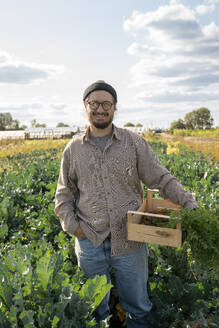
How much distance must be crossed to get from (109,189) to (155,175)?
410 millimetres

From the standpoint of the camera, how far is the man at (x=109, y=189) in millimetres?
2607

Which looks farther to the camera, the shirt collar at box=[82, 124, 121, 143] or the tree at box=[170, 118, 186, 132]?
the tree at box=[170, 118, 186, 132]

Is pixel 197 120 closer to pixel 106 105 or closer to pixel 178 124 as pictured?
pixel 178 124

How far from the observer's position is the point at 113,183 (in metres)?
2.65

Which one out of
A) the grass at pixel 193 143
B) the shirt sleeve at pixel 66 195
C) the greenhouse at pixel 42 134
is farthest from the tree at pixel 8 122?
the shirt sleeve at pixel 66 195

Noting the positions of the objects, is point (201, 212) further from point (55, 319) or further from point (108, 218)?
point (55, 319)

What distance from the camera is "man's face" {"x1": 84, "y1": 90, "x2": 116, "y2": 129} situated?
2557 mm

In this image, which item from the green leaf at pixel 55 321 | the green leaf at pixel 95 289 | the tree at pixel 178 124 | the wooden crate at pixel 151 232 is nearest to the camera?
the green leaf at pixel 55 321

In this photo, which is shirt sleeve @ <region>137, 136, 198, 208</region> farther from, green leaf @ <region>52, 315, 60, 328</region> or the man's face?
green leaf @ <region>52, 315, 60, 328</region>

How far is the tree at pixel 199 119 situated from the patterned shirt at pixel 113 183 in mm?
69003

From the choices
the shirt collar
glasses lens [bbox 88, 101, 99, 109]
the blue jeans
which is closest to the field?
the blue jeans

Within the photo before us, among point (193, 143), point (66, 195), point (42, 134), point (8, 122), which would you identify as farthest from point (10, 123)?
point (66, 195)

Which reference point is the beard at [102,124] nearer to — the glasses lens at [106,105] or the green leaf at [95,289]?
the glasses lens at [106,105]

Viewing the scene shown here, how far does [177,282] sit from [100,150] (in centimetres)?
142
